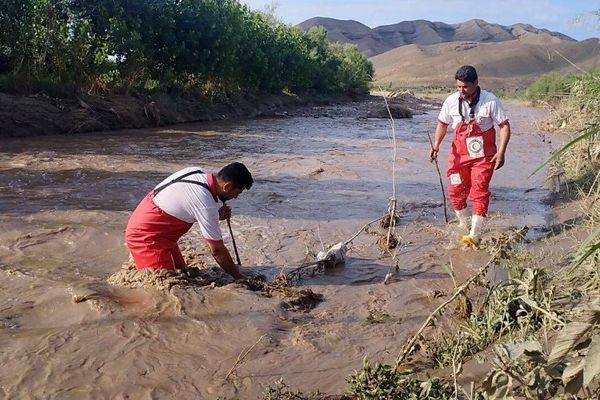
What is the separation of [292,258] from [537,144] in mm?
12082

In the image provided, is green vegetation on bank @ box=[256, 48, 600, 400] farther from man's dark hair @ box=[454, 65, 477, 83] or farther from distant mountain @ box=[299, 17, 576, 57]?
distant mountain @ box=[299, 17, 576, 57]

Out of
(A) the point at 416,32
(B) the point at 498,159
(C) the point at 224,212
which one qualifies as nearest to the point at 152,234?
(C) the point at 224,212

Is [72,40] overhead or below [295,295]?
overhead

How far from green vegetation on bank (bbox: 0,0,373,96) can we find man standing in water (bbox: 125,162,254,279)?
12.7m

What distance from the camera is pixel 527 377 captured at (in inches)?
85.3

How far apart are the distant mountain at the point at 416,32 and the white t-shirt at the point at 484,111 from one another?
110m

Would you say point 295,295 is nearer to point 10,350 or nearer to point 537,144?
point 10,350

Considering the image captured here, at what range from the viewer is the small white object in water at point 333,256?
5.73m

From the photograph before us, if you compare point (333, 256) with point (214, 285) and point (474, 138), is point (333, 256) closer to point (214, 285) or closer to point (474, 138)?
point (214, 285)

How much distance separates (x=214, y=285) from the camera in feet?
16.3

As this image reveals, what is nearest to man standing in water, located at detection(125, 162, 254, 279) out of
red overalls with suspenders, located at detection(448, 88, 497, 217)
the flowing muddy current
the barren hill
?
the flowing muddy current

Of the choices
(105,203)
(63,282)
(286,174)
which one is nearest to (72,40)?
(286,174)

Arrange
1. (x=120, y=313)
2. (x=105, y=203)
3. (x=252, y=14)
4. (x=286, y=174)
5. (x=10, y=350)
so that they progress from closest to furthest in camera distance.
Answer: (x=10, y=350), (x=120, y=313), (x=105, y=203), (x=286, y=174), (x=252, y=14)

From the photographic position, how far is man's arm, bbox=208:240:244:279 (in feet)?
15.5
